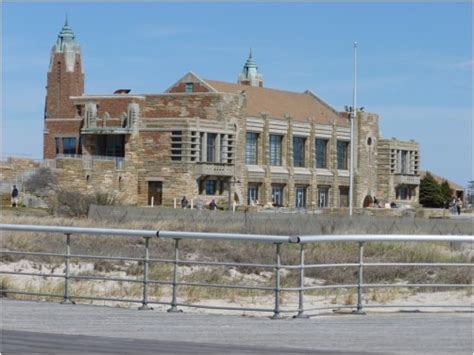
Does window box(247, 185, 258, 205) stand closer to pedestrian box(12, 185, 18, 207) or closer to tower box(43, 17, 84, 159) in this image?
tower box(43, 17, 84, 159)

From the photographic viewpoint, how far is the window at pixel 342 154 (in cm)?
10931

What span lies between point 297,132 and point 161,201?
677 inches

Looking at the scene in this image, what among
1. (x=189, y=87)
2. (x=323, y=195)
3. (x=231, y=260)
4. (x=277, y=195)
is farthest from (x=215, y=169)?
(x=231, y=260)

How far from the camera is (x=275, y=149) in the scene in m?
100

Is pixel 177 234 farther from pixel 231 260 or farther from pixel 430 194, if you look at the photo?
pixel 430 194

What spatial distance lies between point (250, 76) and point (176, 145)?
46.2 metres

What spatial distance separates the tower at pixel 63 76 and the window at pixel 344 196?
1059 inches

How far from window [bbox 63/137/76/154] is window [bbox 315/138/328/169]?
77.7 ft

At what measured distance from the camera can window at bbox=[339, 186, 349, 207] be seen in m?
109

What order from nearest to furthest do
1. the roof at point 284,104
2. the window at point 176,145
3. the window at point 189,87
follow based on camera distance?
the window at point 176,145, the window at point 189,87, the roof at point 284,104

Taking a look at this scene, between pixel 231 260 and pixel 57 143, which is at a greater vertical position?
pixel 57 143

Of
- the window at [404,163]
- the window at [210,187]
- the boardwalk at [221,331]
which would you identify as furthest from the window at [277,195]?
the boardwalk at [221,331]

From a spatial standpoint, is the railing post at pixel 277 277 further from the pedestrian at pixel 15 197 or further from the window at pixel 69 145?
the window at pixel 69 145

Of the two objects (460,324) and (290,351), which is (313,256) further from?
(290,351)
